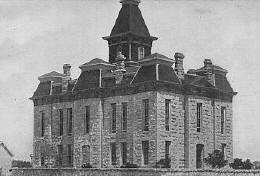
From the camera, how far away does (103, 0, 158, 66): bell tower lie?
55.1m

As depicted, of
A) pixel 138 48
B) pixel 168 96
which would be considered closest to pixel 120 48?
pixel 138 48

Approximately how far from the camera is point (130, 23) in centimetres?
5578

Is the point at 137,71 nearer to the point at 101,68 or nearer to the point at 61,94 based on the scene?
the point at 101,68

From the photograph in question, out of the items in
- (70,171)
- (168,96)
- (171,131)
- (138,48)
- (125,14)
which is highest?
(125,14)

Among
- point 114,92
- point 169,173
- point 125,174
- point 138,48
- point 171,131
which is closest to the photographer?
point 169,173

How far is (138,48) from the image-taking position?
5553 centimetres

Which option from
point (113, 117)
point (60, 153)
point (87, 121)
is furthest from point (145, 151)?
point (60, 153)

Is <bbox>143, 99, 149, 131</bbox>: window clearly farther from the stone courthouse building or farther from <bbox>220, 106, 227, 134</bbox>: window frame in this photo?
<bbox>220, 106, 227, 134</bbox>: window frame

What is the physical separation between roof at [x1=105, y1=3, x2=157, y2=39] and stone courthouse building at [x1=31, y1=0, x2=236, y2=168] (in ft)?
0.36

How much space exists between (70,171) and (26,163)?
1643 centimetres

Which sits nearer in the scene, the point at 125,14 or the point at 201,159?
the point at 201,159

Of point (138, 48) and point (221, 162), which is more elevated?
point (138, 48)

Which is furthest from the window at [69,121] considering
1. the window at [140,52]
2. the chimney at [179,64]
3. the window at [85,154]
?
the chimney at [179,64]

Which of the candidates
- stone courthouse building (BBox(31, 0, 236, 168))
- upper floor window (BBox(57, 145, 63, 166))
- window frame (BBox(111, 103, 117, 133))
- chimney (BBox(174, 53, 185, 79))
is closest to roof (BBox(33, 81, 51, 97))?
stone courthouse building (BBox(31, 0, 236, 168))
